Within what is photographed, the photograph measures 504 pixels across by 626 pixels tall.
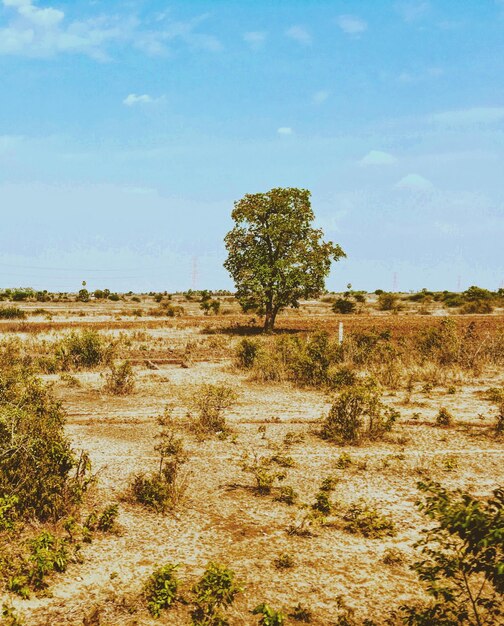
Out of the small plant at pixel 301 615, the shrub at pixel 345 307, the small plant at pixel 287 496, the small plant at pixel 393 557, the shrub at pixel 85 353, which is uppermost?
the shrub at pixel 345 307

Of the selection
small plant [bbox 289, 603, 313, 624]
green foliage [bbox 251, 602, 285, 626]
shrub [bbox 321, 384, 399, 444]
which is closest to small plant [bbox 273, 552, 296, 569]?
small plant [bbox 289, 603, 313, 624]

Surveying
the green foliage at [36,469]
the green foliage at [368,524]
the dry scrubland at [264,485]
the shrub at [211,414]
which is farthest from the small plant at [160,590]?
the shrub at [211,414]

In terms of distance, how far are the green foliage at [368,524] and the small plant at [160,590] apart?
8.16 ft

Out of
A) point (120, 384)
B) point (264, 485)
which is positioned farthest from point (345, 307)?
point (264, 485)

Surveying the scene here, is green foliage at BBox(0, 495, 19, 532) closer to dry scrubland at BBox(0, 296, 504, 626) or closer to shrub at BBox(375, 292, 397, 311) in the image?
dry scrubland at BBox(0, 296, 504, 626)

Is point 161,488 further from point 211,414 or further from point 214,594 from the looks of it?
point 211,414

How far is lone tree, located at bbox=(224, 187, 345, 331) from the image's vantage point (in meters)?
30.0

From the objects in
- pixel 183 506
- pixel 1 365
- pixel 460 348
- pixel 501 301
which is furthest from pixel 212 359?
pixel 501 301

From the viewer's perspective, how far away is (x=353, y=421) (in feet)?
35.6

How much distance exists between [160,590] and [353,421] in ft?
21.4

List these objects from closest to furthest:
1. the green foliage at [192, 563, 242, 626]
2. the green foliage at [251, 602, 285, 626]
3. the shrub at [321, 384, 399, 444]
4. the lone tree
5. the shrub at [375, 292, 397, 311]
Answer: the green foliage at [251, 602, 285, 626]
the green foliage at [192, 563, 242, 626]
the shrub at [321, 384, 399, 444]
the lone tree
the shrub at [375, 292, 397, 311]

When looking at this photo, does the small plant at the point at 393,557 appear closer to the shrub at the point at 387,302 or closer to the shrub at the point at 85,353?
the shrub at the point at 85,353

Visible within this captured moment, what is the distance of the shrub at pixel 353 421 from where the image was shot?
10688 mm

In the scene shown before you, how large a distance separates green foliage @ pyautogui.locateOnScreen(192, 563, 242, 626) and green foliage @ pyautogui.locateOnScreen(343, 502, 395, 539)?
211cm
